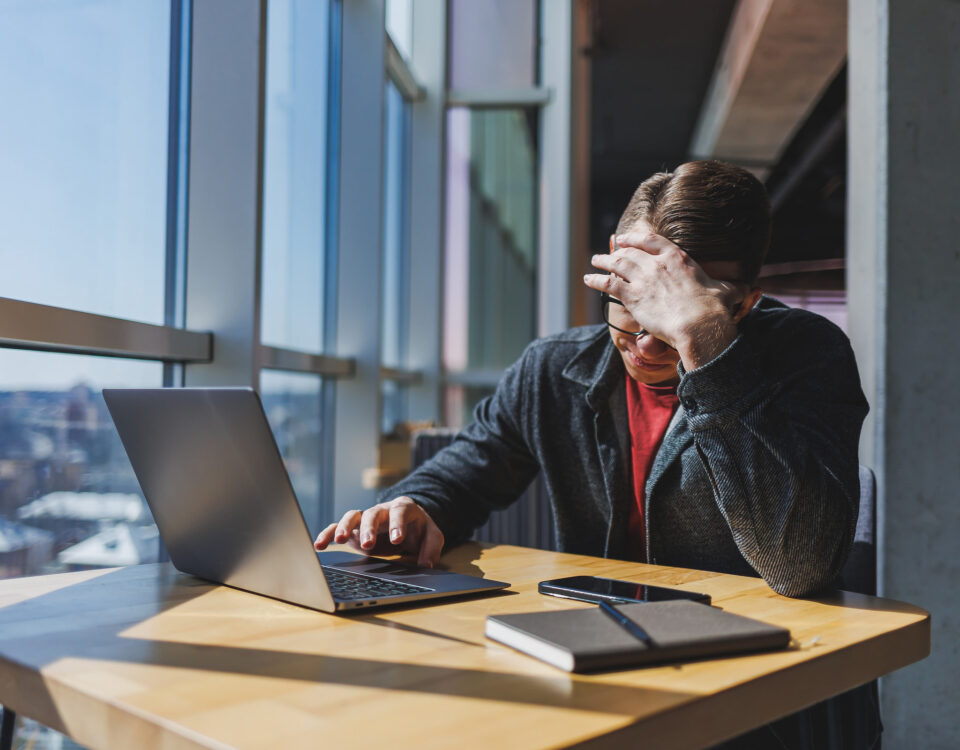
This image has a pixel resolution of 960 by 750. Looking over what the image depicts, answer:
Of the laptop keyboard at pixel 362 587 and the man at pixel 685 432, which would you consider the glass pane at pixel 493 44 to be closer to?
the man at pixel 685 432

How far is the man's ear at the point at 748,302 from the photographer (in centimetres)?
123

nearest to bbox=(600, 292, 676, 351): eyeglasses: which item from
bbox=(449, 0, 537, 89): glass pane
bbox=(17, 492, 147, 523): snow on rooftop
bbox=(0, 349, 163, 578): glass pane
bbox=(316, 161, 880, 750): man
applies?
bbox=(316, 161, 880, 750): man

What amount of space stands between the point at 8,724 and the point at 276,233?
1.73 m

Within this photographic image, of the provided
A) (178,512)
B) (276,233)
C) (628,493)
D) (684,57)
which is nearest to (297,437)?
(276,233)

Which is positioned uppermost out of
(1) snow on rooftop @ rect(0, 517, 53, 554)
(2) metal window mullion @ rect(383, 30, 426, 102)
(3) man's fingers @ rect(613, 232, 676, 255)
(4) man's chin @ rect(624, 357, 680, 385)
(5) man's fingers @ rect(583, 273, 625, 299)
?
(2) metal window mullion @ rect(383, 30, 426, 102)

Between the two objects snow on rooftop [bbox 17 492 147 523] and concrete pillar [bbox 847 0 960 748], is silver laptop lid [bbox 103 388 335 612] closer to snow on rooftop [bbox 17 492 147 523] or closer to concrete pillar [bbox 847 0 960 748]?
snow on rooftop [bbox 17 492 147 523]

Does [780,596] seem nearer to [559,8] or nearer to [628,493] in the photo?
[628,493]

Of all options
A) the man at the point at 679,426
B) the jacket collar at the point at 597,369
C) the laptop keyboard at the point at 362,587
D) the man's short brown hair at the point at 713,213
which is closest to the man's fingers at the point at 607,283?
the man at the point at 679,426

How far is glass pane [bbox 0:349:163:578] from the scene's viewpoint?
4.39 feet

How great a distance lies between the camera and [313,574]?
32.0 inches

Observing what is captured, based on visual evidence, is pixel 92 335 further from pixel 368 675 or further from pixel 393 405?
pixel 393 405

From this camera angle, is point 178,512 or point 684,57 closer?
point 178,512

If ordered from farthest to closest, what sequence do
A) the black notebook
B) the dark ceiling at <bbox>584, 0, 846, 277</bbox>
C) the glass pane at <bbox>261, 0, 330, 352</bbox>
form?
the dark ceiling at <bbox>584, 0, 846, 277</bbox>
the glass pane at <bbox>261, 0, 330, 352</bbox>
the black notebook

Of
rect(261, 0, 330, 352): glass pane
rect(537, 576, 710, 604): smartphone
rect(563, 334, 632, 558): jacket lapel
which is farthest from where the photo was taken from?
rect(261, 0, 330, 352): glass pane
